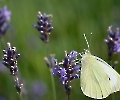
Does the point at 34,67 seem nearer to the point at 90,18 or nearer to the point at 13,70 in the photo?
the point at 90,18

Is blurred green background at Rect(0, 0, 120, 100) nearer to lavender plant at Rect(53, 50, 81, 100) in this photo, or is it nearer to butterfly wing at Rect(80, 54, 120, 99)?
butterfly wing at Rect(80, 54, 120, 99)

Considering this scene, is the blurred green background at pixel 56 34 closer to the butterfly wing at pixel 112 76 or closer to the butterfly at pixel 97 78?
the butterfly at pixel 97 78

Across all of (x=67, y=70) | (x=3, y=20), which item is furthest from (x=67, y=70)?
(x=3, y=20)

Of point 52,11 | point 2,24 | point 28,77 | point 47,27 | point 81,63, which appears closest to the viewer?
point 81,63

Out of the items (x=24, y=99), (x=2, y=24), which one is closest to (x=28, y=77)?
(x=24, y=99)

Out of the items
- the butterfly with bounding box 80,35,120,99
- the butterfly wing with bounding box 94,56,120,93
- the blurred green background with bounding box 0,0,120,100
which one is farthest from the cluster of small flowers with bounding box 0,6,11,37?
the butterfly wing with bounding box 94,56,120,93
